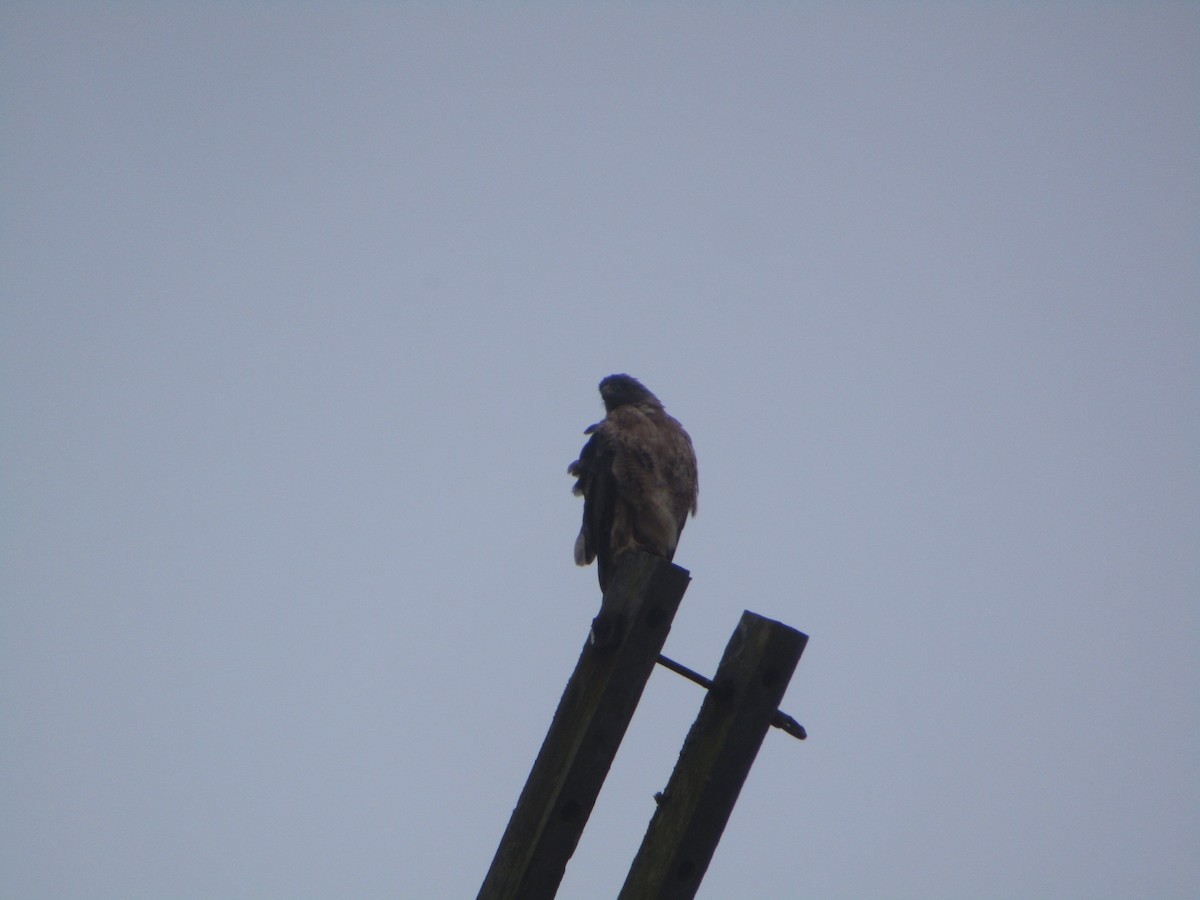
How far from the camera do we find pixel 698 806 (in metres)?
2.27

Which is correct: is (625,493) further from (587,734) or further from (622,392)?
(587,734)

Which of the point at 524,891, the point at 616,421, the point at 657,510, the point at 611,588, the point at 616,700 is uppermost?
the point at 616,421

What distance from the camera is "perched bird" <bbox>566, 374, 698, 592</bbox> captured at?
5.38 meters

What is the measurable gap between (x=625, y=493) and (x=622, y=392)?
5.31 feet

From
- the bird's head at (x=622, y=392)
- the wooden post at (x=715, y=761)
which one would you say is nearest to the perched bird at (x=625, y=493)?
the bird's head at (x=622, y=392)

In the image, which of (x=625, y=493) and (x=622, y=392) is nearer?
(x=625, y=493)

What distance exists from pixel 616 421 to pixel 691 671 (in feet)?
11.2

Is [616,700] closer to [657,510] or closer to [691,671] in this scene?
[691,671]

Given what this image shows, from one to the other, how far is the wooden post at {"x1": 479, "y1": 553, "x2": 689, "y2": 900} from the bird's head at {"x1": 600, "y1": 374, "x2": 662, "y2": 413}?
166 inches

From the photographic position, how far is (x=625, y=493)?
212 inches

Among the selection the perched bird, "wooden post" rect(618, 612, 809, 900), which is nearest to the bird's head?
the perched bird

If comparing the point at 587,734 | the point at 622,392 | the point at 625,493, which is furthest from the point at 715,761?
the point at 622,392

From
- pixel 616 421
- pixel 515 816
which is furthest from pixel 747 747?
pixel 616 421

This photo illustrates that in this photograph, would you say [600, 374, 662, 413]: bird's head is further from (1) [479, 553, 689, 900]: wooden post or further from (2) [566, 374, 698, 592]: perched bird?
(1) [479, 553, 689, 900]: wooden post
